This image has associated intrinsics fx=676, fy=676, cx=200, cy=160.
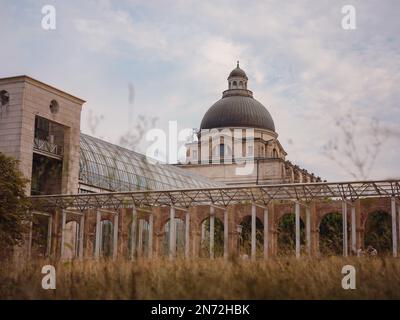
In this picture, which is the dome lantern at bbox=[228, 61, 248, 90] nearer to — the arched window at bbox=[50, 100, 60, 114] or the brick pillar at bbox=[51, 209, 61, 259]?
the arched window at bbox=[50, 100, 60, 114]

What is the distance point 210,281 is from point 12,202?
83.5 ft

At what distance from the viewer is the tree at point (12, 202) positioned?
33500 millimetres

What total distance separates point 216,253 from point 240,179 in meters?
79.2

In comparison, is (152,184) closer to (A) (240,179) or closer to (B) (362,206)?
(B) (362,206)

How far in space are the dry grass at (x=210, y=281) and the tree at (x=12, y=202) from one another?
20787mm

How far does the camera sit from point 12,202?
34.5 m

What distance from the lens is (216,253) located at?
15.4m

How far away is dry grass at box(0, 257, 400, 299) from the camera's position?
10.5 metres

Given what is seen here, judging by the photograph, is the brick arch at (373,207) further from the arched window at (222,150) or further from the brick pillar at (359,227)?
the arched window at (222,150)

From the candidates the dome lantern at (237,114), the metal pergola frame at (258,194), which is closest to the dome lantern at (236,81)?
the dome lantern at (237,114)

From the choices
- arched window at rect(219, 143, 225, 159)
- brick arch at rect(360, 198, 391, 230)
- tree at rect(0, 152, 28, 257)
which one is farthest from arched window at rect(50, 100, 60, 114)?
arched window at rect(219, 143, 225, 159)
